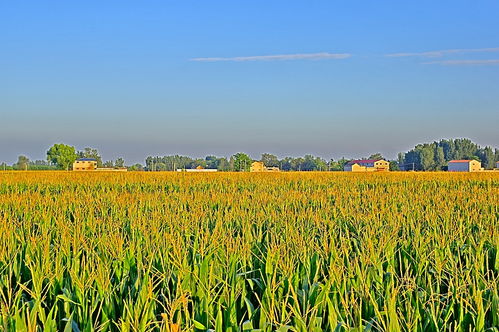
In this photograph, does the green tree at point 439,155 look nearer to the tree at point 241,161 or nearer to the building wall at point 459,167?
A: the building wall at point 459,167

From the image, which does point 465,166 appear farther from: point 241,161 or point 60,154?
point 60,154

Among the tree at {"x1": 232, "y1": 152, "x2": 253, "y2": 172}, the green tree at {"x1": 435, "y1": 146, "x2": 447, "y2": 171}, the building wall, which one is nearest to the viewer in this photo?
the building wall

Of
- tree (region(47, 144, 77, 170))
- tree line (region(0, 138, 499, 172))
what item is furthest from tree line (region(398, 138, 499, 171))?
tree (region(47, 144, 77, 170))

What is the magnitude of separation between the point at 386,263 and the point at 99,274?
257cm

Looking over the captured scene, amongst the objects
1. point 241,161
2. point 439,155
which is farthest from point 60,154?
point 439,155

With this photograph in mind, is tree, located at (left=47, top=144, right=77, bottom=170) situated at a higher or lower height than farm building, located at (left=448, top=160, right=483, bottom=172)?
higher

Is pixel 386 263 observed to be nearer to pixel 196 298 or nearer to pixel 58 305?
pixel 196 298

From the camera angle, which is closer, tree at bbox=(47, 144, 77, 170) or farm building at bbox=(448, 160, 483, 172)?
farm building at bbox=(448, 160, 483, 172)

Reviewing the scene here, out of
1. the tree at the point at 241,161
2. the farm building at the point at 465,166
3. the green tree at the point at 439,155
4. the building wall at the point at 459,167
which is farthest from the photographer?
→ the green tree at the point at 439,155

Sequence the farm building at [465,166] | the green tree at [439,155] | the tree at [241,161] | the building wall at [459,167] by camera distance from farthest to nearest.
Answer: the green tree at [439,155] → the tree at [241,161] → the building wall at [459,167] → the farm building at [465,166]

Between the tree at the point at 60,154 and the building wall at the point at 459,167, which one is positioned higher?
the tree at the point at 60,154

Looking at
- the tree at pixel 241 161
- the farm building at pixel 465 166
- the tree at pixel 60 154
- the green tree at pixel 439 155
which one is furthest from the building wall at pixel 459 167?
the tree at pixel 60 154

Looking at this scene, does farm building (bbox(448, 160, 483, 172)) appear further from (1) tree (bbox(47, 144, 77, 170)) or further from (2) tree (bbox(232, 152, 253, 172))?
(1) tree (bbox(47, 144, 77, 170))

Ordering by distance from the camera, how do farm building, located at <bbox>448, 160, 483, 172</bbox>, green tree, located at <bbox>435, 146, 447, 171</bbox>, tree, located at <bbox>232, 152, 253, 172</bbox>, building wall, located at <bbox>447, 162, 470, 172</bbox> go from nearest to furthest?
farm building, located at <bbox>448, 160, 483, 172</bbox>
building wall, located at <bbox>447, 162, 470, 172</bbox>
tree, located at <bbox>232, 152, 253, 172</bbox>
green tree, located at <bbox>435, 146, 447, 171</bbox>
